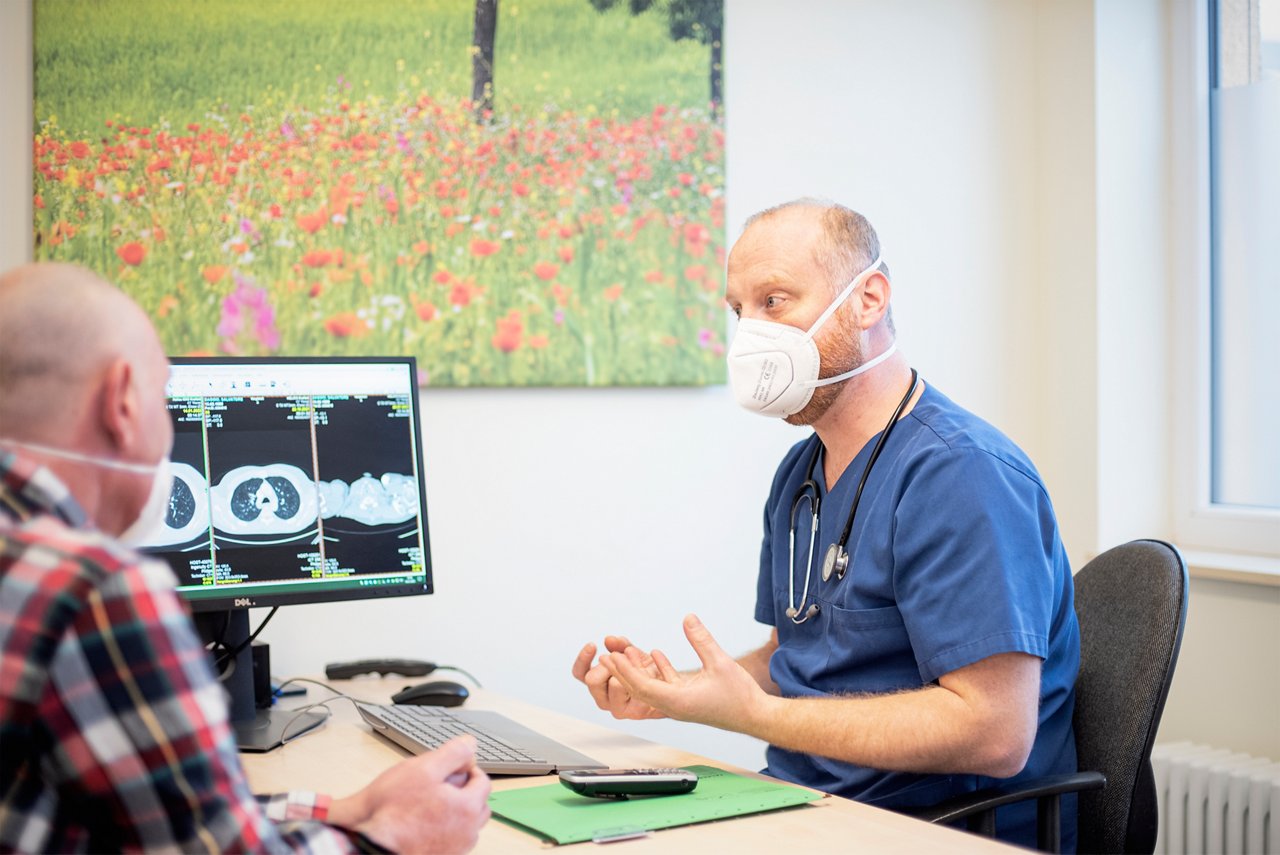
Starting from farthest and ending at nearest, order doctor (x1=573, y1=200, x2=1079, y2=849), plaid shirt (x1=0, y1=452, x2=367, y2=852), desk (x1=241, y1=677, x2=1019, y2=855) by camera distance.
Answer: doctor (x1=573, y1=200, x2=1079, y2=849)
desk (x1=241, y1=677, x2=1019, y2=855)
plaid shirt (x1=0, y1=452, x2=367, y2=852)

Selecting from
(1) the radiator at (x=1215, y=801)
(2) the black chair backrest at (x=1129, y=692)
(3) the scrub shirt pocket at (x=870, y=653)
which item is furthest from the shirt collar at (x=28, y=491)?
(1) the radiator at (x=1215, y=801)

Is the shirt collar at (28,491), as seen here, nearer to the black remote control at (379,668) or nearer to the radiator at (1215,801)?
the black remote control at (379,668)

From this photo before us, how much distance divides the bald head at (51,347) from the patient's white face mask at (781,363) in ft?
3.25

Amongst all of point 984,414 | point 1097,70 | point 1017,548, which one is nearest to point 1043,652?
point 1017,548

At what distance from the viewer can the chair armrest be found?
133 cm

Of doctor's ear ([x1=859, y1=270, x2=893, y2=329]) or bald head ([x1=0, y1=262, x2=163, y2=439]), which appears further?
doctor's ear ([x1=859, y1=270, x2=893, y2=329])

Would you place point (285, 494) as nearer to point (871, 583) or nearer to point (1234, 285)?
point (871, 583)

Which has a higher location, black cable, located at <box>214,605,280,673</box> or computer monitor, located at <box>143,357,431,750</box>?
computer monitor, located at <box>143,357,431,750</box>

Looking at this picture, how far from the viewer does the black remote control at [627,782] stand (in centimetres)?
126

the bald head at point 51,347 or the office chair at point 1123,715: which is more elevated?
the bald head at point 51,347

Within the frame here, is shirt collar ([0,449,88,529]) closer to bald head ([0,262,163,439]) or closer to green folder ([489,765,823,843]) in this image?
bald head ([0,262,163,439])

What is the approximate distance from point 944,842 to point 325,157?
168 cm

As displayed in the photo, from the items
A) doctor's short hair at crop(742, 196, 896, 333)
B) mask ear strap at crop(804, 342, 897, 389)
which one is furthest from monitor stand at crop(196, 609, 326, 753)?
doctor's short hair at crop(742, 196, 896, 333)

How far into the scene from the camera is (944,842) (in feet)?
3.80
